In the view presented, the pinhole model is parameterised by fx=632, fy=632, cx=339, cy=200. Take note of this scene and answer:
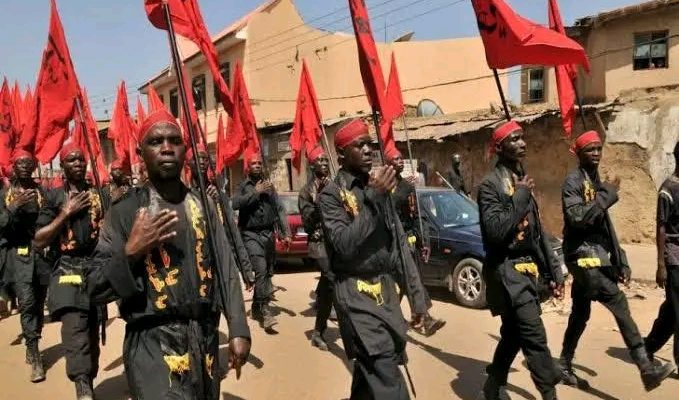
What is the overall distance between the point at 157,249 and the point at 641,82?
56.7ft

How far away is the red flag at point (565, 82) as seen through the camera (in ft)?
21.2

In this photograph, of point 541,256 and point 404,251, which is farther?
point 541,256

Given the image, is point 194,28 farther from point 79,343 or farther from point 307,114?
point 307,114

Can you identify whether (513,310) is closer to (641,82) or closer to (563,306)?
(563,306)

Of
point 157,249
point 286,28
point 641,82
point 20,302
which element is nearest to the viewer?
point 157,249

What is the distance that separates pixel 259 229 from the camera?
8.08 m

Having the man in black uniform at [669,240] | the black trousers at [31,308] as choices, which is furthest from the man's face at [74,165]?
the man in black uniform at [669,240]

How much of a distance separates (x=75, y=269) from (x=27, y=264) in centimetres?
183

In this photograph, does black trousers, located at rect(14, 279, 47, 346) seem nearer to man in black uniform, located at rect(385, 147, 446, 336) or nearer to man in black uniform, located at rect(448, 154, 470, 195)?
man in black uniform, located at rect(385, 147, 446, 336)

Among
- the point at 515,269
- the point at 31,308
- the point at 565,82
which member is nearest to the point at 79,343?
the point at 31,308

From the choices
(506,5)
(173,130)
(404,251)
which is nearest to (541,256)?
(404,251)

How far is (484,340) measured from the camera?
693 centimetres

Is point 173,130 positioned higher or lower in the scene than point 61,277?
higher

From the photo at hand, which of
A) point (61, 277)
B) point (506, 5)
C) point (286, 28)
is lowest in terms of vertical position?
point (61, 277)
